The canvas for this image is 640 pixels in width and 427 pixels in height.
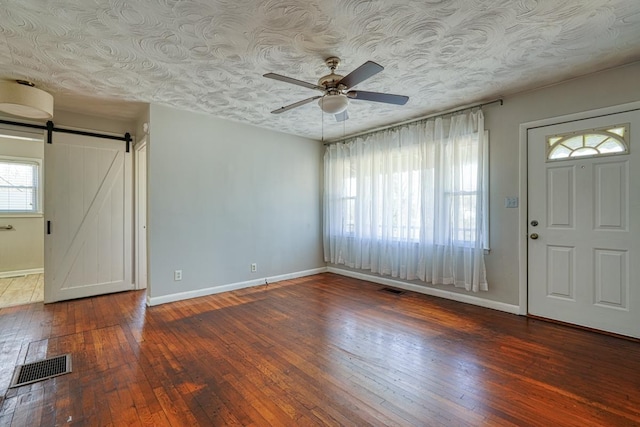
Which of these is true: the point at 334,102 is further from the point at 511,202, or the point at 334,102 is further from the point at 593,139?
the point at 593,139

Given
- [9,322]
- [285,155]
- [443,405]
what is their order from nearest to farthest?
1. [443,405]
2. [9,322]
3. [285,155]

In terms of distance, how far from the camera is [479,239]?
3.74m

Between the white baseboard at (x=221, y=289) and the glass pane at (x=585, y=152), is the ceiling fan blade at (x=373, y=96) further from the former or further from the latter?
the white baseboard at (x=221, y=289)

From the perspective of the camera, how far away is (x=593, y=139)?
304cm

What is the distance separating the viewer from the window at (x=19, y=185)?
545 cm

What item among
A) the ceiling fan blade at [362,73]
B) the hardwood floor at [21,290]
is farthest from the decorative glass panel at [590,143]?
the hardwood floor at [21,290]

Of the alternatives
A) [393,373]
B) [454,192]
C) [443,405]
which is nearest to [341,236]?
[454,192]

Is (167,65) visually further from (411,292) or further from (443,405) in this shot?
(411,292)

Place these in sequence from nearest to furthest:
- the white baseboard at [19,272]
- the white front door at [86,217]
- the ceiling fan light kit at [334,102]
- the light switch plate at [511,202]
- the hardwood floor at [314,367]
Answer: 1. the hardwood floor at [314,367]
2. the ceiling fan light kit at [334,102]
3. the light switch plate at [511,202]
4. the white front door at [86,217]
5. the white baseboard at [19,272]

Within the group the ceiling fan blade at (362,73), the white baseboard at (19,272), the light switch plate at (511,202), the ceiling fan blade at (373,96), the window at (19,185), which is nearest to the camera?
the ceiling fan blade at (362,73)

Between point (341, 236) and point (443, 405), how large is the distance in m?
3.72

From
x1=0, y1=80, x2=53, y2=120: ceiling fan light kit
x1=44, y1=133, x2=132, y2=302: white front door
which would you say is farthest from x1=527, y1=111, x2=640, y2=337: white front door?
x1=44, y1=133, x2=132, y2=302: white front door

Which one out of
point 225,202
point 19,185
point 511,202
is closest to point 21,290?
point 19,185

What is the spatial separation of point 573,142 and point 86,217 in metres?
6.10
